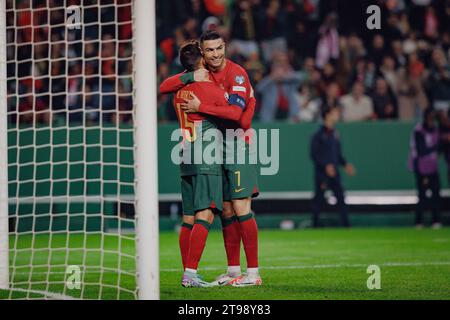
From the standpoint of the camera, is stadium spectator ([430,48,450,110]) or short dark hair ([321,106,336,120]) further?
stadium spectator ([430,48,450,110])

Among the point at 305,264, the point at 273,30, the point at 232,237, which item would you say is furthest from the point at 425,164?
the point at 232,237

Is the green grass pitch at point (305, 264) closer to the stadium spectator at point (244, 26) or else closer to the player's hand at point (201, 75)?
the player's hand at point (201, 75)

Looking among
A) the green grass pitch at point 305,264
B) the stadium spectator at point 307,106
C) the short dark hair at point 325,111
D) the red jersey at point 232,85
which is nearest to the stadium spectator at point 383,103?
the stadium spectator at point 307,106

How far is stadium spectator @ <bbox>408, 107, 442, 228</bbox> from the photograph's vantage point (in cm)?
1767

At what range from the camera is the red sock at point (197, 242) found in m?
8.76

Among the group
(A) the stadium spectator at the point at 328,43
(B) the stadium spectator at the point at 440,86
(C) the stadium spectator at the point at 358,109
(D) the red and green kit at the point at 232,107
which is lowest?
(D) the red and green kit at the point at 232,107

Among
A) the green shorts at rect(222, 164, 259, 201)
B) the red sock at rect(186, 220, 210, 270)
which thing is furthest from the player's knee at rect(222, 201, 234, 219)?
the red sock at rect(186, 220, 210, 270)

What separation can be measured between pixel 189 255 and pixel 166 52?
405 inches

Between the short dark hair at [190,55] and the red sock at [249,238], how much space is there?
1400mm

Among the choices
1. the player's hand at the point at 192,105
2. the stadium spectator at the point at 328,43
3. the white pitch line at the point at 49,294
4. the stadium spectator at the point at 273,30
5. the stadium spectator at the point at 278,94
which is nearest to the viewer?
the white pitch line at the point at 49,294

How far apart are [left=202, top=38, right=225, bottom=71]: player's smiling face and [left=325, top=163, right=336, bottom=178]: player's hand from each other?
885cm

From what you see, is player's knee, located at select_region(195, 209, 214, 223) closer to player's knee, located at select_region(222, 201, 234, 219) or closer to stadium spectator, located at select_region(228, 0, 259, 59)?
player's knee, located at select_region(222, 201, 234, 219)

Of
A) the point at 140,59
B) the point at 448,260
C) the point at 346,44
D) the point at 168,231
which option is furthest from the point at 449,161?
the point at 140,59
